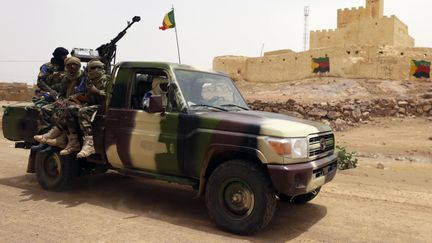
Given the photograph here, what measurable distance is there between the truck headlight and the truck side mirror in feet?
4.60

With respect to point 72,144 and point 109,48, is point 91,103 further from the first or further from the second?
point 109,48

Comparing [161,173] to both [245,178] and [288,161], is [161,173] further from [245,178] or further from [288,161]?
[288,161]

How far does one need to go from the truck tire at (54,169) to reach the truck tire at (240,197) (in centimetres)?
261

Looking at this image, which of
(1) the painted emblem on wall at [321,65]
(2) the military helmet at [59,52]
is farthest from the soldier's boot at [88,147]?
(1) the painted emblem on wall at [321,65]

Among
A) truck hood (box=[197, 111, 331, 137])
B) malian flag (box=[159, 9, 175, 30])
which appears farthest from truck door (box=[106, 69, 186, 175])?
malian flag (box=[159, 9, 175, 30])

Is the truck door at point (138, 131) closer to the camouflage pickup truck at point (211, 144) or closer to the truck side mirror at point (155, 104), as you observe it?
the camouflage pickup truck at point (211, 144)

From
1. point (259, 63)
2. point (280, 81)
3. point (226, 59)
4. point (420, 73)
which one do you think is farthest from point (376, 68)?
point (226, 59)

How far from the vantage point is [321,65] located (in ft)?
101

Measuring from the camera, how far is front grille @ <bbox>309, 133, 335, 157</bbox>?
15.2 feet

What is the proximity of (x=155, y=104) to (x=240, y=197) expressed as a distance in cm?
148

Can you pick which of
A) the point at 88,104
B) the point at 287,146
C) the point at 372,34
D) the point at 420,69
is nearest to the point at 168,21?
the point at 88,104

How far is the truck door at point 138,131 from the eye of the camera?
16.5 ft

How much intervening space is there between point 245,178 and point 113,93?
7.70 feet

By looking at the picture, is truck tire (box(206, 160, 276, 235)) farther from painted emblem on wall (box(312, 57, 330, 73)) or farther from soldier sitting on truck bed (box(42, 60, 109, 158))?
painted emblem on wall (box(312, 57, 330, 73))
